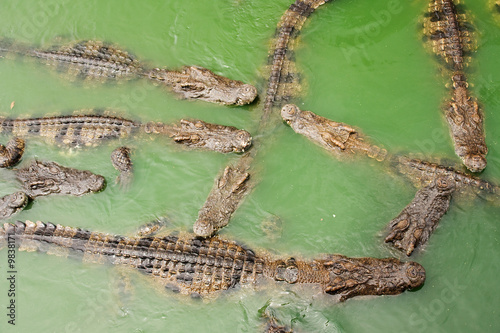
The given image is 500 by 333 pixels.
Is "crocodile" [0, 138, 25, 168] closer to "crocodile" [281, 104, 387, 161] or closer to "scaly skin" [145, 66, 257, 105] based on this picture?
"scaly skin" [145, 66, 257, 105]

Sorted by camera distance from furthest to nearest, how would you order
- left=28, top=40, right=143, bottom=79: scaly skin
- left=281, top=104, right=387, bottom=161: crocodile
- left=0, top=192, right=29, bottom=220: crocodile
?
1. left=28, top=40, right=143, bottom=79: scaly skin
2. left=281, top=104, right=387, bottom=161: crocodile
3. left=0, top=192, right=29, bottom=220: crocodile

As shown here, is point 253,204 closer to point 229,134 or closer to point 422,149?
point 229,134

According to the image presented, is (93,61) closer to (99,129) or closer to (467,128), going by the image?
(99,129)

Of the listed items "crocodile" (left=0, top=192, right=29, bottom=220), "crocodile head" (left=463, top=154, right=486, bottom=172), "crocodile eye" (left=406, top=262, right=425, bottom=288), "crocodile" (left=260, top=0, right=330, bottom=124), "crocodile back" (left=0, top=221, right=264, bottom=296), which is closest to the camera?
"crocodile eye" (left=406, top=262, right=425, bottom=288)

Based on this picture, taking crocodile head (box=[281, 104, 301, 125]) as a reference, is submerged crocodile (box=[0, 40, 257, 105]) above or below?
below

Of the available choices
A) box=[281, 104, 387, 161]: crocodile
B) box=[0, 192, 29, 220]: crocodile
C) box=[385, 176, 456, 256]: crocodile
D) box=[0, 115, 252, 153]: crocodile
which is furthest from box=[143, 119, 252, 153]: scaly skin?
box=[385, 176, 456, 256]: crocodile

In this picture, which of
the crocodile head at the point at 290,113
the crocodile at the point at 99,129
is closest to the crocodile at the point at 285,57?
the crocodile head at the point at 290,113

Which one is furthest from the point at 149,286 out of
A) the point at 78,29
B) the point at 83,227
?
the point at 78,29

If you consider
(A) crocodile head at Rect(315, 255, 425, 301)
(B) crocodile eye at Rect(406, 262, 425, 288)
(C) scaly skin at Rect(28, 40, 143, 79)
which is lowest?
(A) crocodile head at Rect(315, 255, 425, 301)
